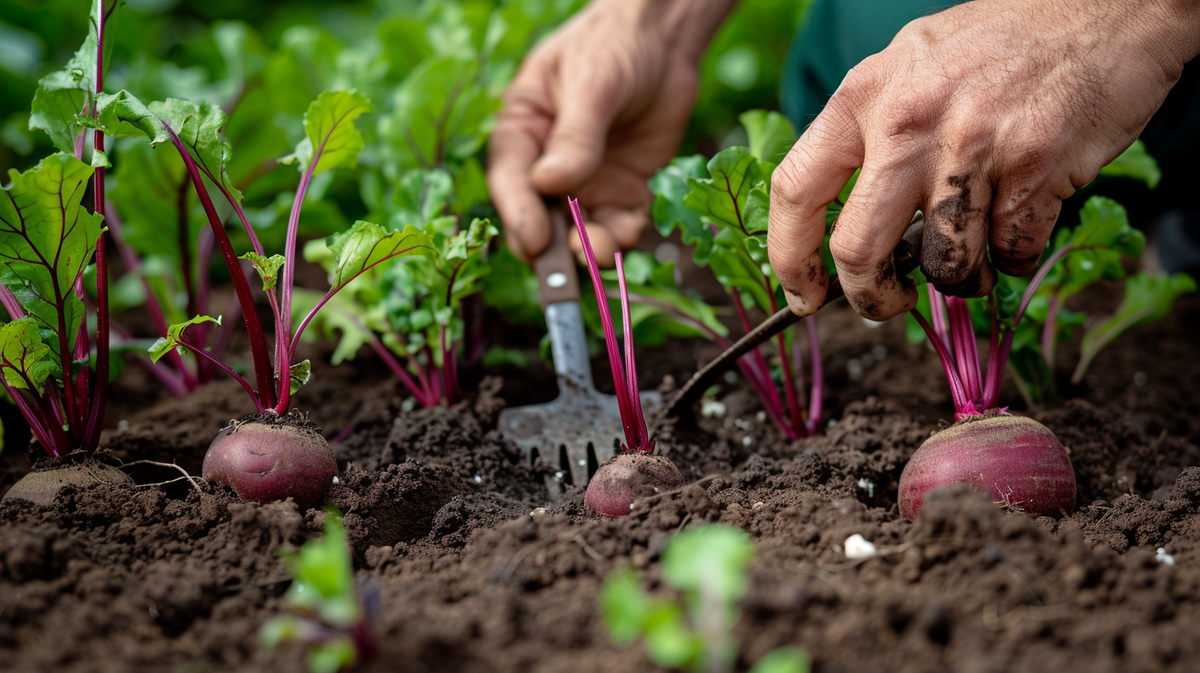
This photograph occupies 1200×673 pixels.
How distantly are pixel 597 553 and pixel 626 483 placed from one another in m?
0.24

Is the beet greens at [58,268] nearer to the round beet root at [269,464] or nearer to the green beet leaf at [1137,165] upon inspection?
the round beet root at [269,464]

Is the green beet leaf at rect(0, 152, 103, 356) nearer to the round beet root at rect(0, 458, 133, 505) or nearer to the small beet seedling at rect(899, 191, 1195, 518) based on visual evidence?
the round beet root at rect(0, 458, 133, 505)

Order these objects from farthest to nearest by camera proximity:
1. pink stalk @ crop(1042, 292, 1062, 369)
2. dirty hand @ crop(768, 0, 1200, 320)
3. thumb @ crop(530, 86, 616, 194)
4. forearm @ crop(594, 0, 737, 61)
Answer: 1. forearm @ crop(594, 0, 737, 61)
2. thumb @ crop(530, 86, 616, 194)
3. pink stalk @ crop(1042, 292, 1062, 369)
4. dirty hand @ crop(768, 0, 1200, 320)

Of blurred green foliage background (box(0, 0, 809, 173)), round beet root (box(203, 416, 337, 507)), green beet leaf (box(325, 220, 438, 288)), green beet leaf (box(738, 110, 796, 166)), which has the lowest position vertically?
round beet root (box(203, 416, 337, 507))

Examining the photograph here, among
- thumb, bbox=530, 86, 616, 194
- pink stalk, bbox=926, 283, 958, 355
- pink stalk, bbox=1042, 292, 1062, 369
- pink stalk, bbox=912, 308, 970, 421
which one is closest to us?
pink stalk, bbox=912, 308, 970, 421

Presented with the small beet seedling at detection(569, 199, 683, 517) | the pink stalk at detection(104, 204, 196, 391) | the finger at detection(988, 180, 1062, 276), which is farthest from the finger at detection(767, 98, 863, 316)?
the pink stalk at detection(104, 204, 196, 391)

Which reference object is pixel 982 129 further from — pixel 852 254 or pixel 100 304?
pixel 100 304

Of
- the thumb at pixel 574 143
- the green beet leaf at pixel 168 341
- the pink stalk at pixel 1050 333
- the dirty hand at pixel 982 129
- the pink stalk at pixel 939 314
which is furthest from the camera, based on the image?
the thumb at pixel 574 143

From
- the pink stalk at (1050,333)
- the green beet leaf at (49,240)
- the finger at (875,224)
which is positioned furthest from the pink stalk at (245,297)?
the pink stalk at (1050,333)

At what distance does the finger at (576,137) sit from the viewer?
8.04 ft

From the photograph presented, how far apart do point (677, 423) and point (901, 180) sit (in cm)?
94

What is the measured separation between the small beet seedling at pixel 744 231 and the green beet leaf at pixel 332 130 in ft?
2.68

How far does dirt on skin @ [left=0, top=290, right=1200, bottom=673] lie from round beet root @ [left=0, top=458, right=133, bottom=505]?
4 centimetres

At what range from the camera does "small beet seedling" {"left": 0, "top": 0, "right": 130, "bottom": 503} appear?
1.54 metres
